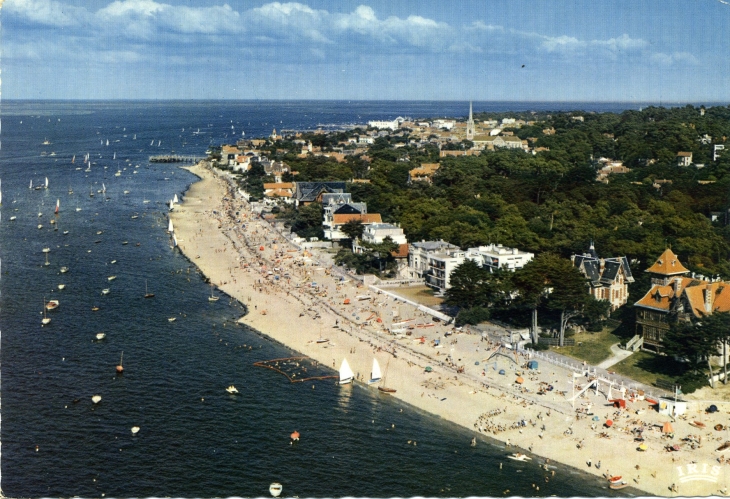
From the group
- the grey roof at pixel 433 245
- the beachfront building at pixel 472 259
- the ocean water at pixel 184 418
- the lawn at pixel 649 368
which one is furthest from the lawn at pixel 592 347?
the grey roof at pixel 433 245

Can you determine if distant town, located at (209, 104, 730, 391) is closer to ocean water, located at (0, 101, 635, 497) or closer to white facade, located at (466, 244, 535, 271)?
white facade, located at (466, 244, 535, 271)

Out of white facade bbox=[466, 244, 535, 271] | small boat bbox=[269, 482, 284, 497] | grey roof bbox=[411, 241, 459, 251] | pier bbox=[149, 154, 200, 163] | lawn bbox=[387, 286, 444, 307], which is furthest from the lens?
pier bbox=[149, 154, 200, 163]

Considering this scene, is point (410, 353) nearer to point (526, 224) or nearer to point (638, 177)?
point (526, 224)

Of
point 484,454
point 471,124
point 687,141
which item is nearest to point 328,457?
point 484,454

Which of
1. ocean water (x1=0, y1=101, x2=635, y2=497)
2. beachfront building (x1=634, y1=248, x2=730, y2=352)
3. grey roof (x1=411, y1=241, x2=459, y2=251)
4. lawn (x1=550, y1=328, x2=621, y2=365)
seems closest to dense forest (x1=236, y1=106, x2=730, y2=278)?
grey roof (x1=411, y1=241, x2=459, y2=251)

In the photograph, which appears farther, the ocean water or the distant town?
the distant town

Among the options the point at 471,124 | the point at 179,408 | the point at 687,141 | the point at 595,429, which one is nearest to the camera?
the point at 595,429

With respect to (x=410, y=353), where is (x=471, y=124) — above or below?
above
